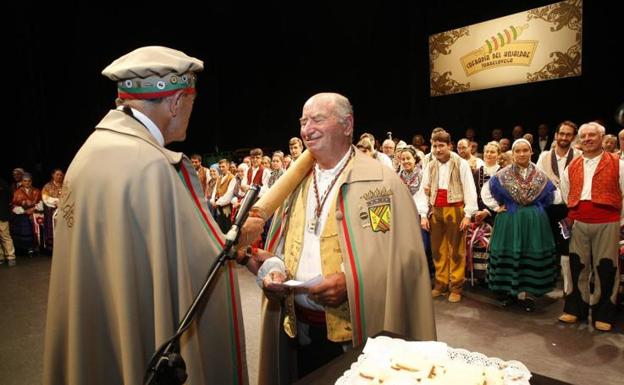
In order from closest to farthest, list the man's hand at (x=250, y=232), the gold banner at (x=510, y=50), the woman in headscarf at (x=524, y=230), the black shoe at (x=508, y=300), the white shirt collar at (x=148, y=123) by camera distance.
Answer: the white shirt collar at (x=148, y=123)
the man's hand at (x=250, y=232)
the woman in headscarf at (x=524, y=230)
the black shoe at (x=508, y=300)
the gold banner at (x=510, y=50)

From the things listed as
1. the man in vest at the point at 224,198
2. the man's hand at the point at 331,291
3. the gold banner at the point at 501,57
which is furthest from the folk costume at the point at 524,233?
the gold banner at the point at 501,57

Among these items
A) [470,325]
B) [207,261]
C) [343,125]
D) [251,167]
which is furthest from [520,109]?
[207,261]

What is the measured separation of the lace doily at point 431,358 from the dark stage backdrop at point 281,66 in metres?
10.1

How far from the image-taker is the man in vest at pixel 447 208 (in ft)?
15.6

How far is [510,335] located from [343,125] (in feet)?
9.85

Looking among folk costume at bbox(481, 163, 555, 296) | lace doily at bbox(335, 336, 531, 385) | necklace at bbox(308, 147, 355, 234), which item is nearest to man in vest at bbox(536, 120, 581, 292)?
folk costume at bbox(481, 163, 555, 296)

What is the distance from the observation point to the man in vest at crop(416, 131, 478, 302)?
4770 mm

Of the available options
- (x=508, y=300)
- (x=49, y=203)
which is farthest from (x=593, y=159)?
(x=49, y=203)

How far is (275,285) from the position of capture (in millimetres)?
1781

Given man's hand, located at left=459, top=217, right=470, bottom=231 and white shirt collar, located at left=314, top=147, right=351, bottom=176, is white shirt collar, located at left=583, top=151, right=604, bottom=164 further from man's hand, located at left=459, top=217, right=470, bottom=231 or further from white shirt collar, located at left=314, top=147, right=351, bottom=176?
white shirt collar, located at left=314, top=147, right=351, bottom=176

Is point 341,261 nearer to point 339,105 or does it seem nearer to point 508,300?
point 339,105

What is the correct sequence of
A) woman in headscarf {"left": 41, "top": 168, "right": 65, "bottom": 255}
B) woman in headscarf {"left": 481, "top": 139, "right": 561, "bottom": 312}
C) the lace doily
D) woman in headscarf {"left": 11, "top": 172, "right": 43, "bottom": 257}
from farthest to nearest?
woman in headscarf {"left": 11, "top": 172, "right": 43, "bottom": 257} < woman in headscarf {"left": 41, "top": 168, "right": 65, "bottom": 255} < woman in headscarf {"left": 481, "top": 139, "right": 561, "bottom": 312} < the lace doily

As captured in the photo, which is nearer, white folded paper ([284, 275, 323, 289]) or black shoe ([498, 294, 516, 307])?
white folded paper ([284, 275, 323, 289])

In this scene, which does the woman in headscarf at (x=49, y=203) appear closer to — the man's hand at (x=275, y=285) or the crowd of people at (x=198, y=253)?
the crowd of people at (x=198, y=253)
